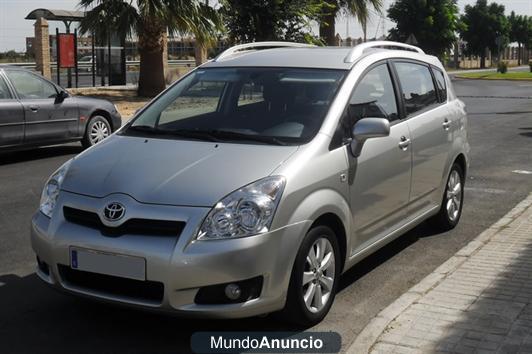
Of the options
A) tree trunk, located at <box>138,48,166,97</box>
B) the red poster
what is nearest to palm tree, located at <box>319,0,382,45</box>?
tree trunk, located at <box>138,48,166,97</box>

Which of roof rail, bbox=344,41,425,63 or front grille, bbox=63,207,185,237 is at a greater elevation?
roof rail, bbox=344,41,425,63

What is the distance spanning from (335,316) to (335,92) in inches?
59.2

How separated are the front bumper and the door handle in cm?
159

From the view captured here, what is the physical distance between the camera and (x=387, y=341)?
13.5 ft

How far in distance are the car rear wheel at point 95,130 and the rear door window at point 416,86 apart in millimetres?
6838

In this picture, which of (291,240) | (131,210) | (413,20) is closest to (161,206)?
(131,210)

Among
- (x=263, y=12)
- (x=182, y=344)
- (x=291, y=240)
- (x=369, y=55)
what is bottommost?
(x=182, y=344)

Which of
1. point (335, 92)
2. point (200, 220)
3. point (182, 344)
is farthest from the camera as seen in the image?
point (335, 92)

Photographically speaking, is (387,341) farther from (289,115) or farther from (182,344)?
(289,115)

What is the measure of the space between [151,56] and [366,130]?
18.7m

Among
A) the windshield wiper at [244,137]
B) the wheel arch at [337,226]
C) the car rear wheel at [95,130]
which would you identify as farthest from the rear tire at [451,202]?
the car rear wheel at [95,130]

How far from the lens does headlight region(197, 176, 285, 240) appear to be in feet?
12.8

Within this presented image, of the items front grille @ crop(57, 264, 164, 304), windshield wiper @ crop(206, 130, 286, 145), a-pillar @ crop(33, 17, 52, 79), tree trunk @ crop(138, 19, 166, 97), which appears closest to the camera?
front grille @ crop(57, 264, 164, 304)

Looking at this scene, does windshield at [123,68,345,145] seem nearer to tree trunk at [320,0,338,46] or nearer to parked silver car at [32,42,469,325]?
parked silver car at [32,42,469,325]
